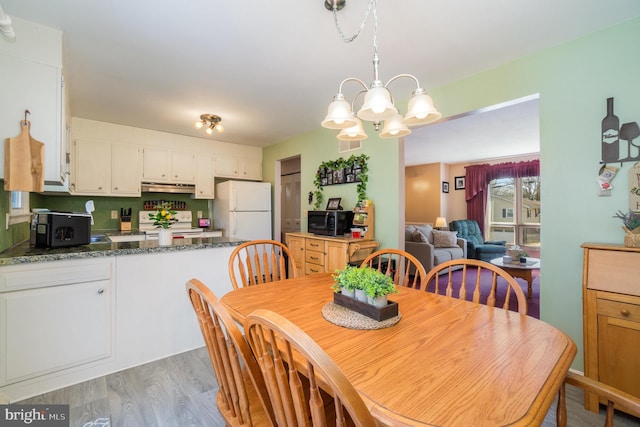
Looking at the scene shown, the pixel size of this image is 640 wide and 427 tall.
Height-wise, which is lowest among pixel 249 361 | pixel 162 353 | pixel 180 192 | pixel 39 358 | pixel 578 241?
pixel 162 353

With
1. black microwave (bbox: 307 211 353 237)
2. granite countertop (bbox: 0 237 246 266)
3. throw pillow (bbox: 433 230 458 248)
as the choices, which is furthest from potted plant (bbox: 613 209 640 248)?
throw pillow (bbox: 433 230 458 248)

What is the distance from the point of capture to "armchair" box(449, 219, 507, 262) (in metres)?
5.74

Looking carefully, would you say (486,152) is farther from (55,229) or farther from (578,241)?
(55,229)

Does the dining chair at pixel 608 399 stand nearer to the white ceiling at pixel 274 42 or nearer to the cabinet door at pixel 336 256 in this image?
the white ceiling at pixel 274 42

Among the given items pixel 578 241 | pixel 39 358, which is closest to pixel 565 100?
pixel 578 241

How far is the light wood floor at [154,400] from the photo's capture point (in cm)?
159

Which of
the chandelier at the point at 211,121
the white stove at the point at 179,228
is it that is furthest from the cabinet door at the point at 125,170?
the chandelier at the point at 211,121

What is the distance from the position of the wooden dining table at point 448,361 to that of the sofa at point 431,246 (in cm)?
343

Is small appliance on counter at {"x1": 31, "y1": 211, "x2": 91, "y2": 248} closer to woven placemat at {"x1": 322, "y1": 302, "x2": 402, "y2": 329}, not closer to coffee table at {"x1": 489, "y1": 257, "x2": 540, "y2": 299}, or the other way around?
woven placemat at {"x1": 322, "y1": 302, "x2": 402, "y2": 329}

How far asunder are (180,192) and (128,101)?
166 cm

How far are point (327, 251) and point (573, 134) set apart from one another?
235cm

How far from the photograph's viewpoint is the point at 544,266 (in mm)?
2158

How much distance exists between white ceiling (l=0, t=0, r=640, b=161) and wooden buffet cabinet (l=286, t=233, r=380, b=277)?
1573mm

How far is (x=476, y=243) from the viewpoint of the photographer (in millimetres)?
6168
